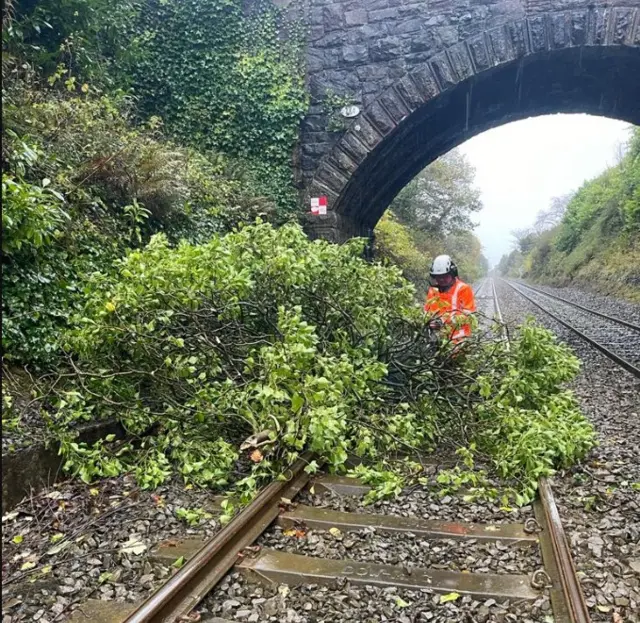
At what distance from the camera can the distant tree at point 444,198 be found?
32062 mm

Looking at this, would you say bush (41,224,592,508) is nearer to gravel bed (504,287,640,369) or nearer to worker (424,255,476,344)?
worker (424,255,476,344)

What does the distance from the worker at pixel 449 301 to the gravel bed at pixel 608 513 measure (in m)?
1.76

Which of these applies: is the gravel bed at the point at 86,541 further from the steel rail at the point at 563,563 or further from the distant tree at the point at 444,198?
the distant tree at the point at 444,198

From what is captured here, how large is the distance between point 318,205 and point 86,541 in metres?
9.76

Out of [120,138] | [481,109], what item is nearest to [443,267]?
[120,138]

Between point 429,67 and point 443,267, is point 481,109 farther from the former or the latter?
point 443,267

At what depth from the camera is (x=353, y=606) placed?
2.88 meters

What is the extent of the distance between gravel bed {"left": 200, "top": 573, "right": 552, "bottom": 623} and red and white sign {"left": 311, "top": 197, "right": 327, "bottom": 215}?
10.1 meters

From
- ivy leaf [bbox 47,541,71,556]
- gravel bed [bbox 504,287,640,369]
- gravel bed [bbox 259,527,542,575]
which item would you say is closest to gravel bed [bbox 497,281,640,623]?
gravel bed [bbox 259,527,542,575]

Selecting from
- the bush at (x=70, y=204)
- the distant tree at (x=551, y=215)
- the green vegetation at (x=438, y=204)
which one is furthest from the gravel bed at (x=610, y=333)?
the distant tree at (x=551, y=215)

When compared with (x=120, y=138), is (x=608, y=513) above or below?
below

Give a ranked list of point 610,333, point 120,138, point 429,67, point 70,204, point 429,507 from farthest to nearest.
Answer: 1. point 610,333
2. point 429,67
3. point 120,138
4. point 70,204
5. point 429,507

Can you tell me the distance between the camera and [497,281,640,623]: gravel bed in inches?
116

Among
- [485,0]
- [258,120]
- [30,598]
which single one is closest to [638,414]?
[30,598]
